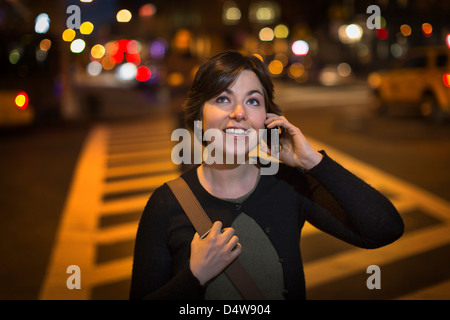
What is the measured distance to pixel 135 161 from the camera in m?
11.1

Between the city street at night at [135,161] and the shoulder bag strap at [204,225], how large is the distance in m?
0.38

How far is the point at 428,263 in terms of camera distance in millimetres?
4828

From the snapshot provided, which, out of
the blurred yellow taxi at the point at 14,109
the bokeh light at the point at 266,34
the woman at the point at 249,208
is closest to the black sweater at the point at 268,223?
the woman at the point at 249,208

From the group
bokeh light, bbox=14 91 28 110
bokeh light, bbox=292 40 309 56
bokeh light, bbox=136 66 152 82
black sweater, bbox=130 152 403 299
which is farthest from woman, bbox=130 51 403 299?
bokeh light, bbox=292 40 309 56

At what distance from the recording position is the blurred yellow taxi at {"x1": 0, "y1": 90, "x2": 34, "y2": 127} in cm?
1503

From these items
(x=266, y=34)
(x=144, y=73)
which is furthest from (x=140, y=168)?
(x=266, y=34)

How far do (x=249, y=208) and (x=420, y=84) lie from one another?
579 inches

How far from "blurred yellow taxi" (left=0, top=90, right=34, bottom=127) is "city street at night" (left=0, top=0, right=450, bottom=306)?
34mm

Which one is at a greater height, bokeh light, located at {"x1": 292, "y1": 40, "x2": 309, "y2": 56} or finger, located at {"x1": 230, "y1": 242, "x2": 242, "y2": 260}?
bokeh light, located at {"x1": 292, "y1": 40, "x2": 309, "y2": 56}

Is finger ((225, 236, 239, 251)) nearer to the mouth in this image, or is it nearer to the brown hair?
the mouth

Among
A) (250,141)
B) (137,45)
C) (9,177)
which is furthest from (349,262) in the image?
(137,45)
